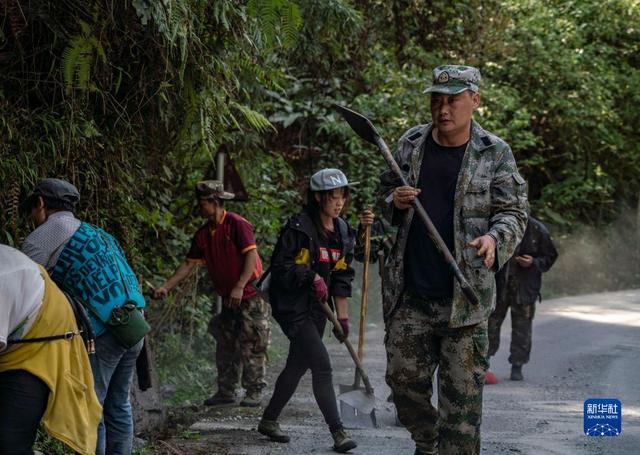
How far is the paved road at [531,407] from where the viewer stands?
23.5 feet

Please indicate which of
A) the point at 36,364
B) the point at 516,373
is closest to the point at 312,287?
the point at 36,364

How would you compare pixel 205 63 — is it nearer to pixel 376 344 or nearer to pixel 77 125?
pixel 77 125

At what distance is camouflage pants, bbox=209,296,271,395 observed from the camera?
8.82 metres

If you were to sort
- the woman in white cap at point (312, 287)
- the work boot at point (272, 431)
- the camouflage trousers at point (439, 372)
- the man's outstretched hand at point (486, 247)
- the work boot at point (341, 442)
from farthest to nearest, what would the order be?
the work boot at point (272, 431)
the woman in white cap at point (312, 287)
the work boot at point (341, 442)
the camouflage trousers at point (439, 372)
the man's outstretched hand at point (486, 247)

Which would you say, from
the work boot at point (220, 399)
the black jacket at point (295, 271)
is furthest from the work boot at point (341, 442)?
the work boot at point (220, 399)

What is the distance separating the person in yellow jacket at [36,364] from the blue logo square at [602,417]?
14.3ft

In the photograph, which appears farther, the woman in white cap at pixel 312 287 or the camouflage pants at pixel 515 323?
the camouflage pants at pixel 515 323

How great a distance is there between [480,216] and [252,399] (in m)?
4.14

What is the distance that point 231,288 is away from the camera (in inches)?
339

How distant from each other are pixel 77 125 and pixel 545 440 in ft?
13.1

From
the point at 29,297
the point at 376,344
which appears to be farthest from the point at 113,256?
the point at 376,344

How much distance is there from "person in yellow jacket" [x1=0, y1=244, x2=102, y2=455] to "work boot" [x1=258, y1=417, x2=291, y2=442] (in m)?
2.70

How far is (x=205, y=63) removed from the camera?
7051mm

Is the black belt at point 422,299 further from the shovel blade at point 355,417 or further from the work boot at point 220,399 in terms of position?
the work boot at point 220,399
